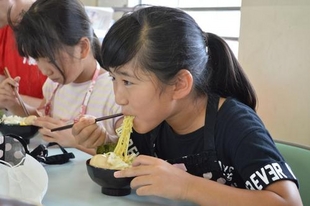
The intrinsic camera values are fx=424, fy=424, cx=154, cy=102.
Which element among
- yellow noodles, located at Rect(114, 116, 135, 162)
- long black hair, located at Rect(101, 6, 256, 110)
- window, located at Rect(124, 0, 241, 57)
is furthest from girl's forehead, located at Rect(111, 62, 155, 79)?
window, located at Rect(124, 0, 241, 57)

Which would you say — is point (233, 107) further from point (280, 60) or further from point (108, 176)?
point (280, 60)

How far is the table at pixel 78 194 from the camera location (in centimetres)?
92

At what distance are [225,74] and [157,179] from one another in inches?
16.1

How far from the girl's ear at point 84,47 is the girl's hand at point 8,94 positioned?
0.97 ft

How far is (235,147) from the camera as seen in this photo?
3.35ft

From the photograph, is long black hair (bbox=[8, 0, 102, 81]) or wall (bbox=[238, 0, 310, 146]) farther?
wall (bbox=[238, 0, 310, 146])

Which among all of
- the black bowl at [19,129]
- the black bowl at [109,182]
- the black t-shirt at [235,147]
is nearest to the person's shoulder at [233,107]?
the black t-shirt at [235,147]

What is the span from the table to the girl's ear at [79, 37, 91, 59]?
0.59 metres

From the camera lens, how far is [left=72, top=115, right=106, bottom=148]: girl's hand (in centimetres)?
125

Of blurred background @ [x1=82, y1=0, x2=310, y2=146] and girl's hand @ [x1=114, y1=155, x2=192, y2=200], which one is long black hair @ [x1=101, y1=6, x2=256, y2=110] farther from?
blurred background @ [x1=82, y1=0, x2=310, y2=146]

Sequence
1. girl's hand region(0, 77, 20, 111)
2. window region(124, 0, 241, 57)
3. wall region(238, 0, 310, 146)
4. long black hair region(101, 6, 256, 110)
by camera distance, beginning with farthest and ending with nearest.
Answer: window region(124, 0, 241, 57) < wall region(238, 0, 310, 146) < girl's hand region(0, 77, 20, 111) < long black hair region(101, 6, 256, 110)

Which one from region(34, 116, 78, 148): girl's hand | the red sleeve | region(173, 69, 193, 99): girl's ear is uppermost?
region(173, 69, 193, 99): girl's ear

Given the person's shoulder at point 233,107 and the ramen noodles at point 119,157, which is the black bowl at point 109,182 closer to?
the ramen noodles at point 119,157

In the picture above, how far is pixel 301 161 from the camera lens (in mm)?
1187
